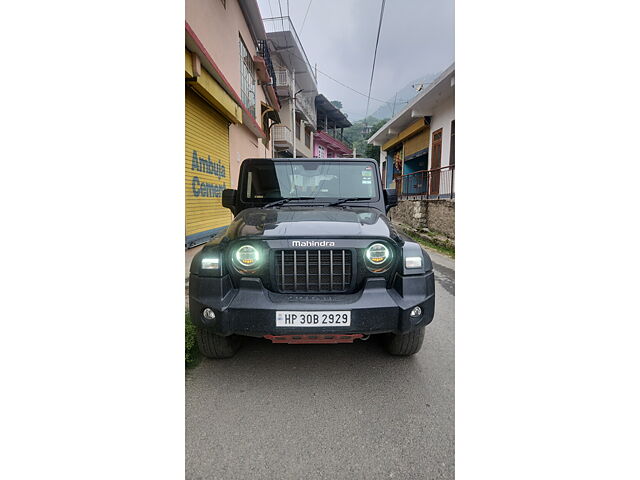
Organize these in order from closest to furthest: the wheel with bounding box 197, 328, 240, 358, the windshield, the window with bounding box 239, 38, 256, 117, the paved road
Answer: the paved road, the wheel with bounding box 197, 328, 240, 358, the windshield, the window with bounding box 239, 38, 256, 117

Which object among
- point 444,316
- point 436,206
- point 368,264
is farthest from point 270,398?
point 436,206

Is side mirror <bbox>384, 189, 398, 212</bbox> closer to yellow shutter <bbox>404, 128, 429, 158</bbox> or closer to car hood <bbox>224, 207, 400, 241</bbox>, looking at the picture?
car hood <bbox>224, 207, 400, 241</bbox>

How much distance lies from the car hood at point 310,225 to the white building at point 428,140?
617 cm

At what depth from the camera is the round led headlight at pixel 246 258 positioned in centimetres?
213

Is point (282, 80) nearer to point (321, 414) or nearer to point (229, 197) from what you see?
point (229, 197)

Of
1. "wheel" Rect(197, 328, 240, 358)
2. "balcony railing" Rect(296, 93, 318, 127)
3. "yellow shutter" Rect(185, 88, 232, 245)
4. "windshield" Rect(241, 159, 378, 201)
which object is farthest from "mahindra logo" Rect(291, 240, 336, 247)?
"balcony railing" Rect(296, 93, 318, 127)

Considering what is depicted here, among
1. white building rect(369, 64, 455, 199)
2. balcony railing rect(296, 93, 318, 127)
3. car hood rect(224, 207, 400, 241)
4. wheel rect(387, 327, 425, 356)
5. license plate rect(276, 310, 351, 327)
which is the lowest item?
wheel rect(387, 327, 425, 356)

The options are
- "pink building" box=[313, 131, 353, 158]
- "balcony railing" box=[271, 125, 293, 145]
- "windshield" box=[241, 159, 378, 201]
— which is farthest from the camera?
"pink building" box=[313, 131, 353, 158]

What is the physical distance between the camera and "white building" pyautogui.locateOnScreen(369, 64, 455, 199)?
362 inches

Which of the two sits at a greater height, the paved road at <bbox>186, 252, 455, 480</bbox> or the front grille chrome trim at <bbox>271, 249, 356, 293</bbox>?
the front grille chrome trim at <bbox>271, 249, 356, 293</bbox>

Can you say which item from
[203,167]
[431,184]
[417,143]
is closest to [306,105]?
[417,143]

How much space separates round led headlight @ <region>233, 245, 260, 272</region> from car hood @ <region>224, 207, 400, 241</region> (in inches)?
3.9

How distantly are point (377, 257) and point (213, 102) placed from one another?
6.59m

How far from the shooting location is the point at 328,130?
37656 millimetres
